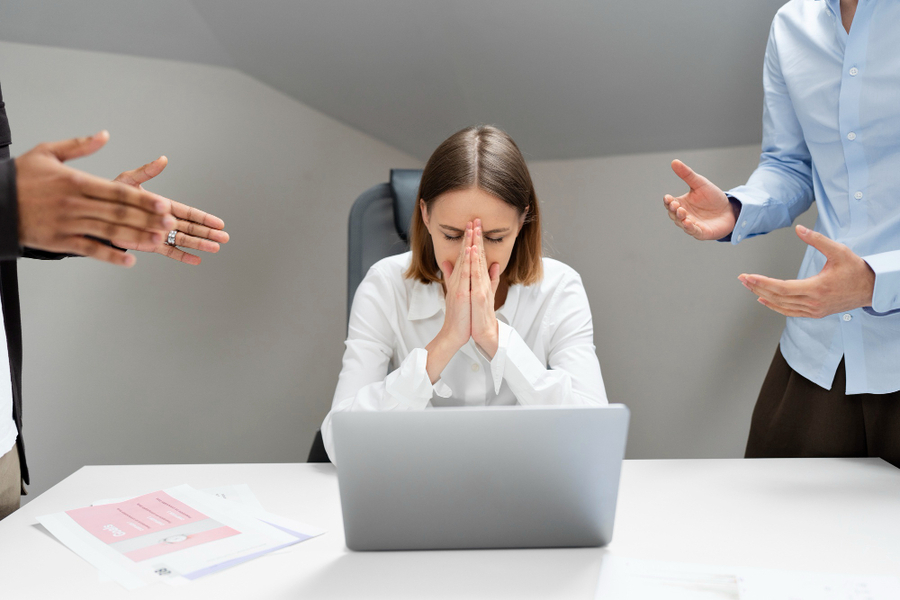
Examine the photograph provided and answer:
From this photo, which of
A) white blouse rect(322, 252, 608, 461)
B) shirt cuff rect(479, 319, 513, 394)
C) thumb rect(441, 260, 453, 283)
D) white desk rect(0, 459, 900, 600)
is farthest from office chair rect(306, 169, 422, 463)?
white desk rect(0, 459, 900, 600)

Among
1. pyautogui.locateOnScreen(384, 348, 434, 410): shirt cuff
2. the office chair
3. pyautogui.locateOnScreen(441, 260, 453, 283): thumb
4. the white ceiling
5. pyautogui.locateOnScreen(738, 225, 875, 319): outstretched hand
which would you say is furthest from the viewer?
the white ceiling

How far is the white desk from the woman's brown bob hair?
577mm

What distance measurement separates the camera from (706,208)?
4.76 ft

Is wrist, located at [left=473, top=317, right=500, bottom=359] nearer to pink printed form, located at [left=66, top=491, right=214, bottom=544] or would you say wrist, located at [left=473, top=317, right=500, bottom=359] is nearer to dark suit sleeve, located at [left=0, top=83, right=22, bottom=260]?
pink printed form, located at [left=66, top=491, right=214, bottom=544]

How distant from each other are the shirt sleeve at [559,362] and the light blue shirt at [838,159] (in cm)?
40

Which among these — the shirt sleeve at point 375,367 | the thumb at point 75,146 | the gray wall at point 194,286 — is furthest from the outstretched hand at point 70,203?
the gray wall at point 194,286

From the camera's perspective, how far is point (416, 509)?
2.77 feet

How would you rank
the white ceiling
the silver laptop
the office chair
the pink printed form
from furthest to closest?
the white ceiling < the office chair < the pink printed form < the silver laptop

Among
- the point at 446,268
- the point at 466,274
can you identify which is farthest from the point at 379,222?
the point at 466,274

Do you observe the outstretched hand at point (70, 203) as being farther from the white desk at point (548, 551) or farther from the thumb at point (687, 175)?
the thumb at point (687, 175)

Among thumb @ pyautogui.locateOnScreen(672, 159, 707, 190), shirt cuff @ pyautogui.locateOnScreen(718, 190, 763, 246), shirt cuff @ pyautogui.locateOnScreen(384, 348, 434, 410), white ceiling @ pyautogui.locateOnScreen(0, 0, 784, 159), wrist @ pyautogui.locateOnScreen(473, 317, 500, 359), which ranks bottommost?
shirt cuff @ pyautogui.locateOnScreen(384, 348, 434, 410)

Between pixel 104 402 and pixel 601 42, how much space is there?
2048 mm

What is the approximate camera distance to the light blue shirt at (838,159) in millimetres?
1285

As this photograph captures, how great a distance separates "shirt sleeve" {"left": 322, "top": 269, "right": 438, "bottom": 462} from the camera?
1.28m
